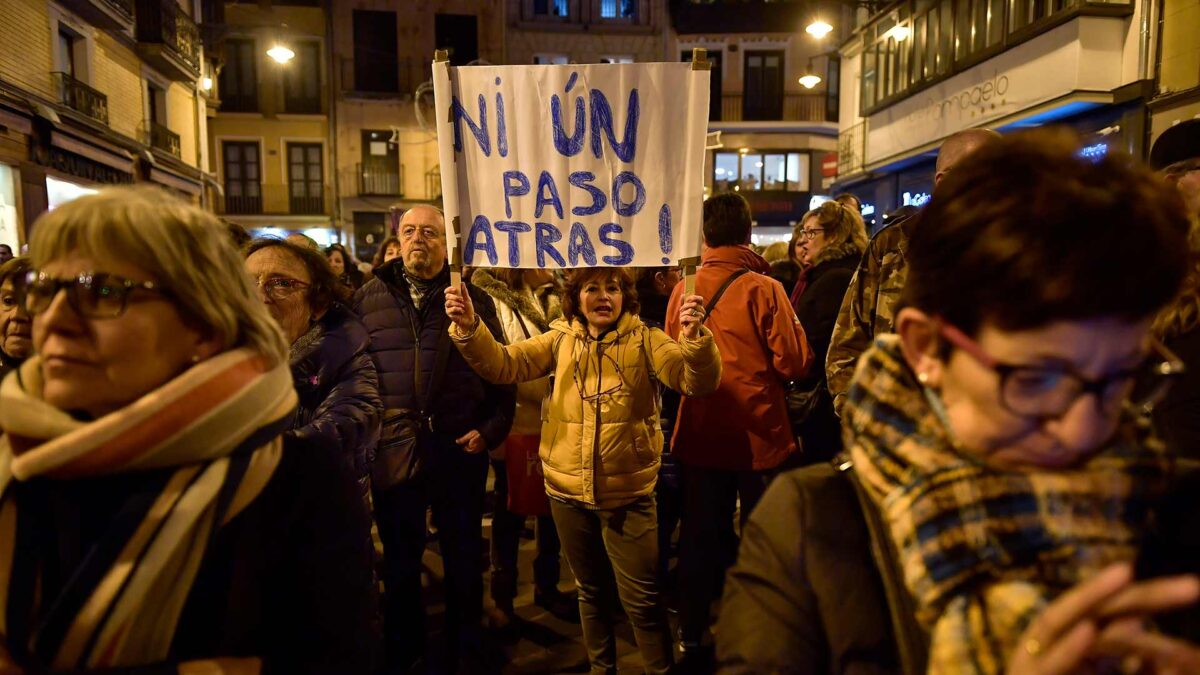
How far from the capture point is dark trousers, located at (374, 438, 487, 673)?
3602 mm

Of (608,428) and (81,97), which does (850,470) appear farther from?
(81,97)

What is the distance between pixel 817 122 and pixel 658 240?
29.1 metres

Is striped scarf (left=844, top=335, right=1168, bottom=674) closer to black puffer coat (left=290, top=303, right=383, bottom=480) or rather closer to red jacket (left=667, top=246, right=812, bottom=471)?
black puffer coat (left=290, top=303, right=383, bottom=480)

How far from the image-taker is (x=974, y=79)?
1311cm

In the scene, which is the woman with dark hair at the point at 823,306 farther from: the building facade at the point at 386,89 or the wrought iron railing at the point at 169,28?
the building facade at the point at 386,89

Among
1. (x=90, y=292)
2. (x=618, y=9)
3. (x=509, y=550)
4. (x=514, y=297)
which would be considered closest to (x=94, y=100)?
(x=514, y=297)

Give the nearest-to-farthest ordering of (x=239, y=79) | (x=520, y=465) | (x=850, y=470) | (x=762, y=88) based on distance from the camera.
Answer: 1. (x=850, y=470)
2. (x=520, y=465)
3. (x=239, y=79)
4. (x=762, y=88)

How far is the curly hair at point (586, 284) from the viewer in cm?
335

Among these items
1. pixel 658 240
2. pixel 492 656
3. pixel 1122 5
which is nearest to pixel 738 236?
pixel 658 240

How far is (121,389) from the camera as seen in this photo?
1.33 m

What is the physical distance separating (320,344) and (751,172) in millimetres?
29025

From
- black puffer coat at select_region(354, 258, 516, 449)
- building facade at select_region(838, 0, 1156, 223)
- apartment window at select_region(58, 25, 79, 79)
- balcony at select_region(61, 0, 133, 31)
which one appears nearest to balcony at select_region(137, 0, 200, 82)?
balcony at select_region(61, 0, 133, 31)

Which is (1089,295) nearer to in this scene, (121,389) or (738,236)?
(121,389)

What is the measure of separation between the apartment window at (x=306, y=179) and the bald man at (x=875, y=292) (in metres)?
29.1
